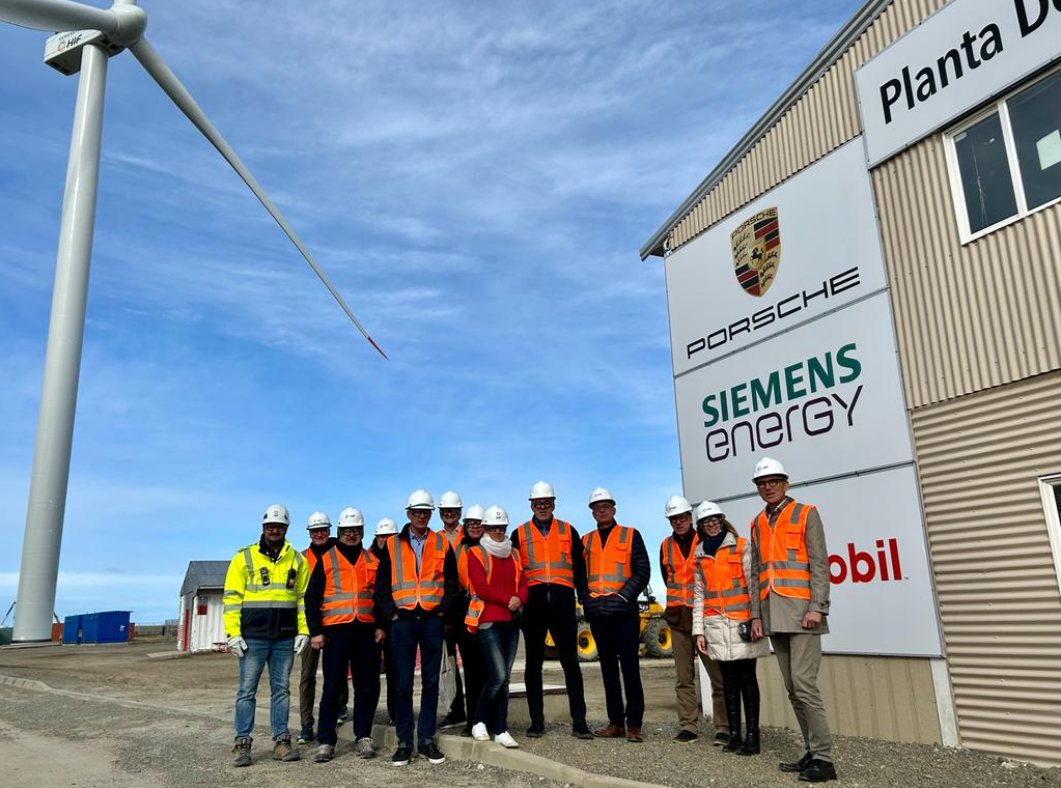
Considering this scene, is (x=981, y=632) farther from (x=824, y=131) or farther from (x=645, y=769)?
(x=824, y=131)

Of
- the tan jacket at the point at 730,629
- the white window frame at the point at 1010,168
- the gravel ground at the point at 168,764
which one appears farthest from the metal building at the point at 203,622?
the white window frame at the point at 1010,168

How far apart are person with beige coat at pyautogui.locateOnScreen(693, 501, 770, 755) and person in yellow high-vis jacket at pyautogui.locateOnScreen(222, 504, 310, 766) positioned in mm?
3323

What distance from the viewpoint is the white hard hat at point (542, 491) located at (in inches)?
292

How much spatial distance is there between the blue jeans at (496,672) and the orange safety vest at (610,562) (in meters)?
0.80

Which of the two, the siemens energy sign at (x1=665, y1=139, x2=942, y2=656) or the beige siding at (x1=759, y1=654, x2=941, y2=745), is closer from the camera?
the beige siding at (x1=759, y1=654, x2=941, y2=745)

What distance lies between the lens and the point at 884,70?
7.93 m

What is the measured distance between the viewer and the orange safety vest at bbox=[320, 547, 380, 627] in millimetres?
7000

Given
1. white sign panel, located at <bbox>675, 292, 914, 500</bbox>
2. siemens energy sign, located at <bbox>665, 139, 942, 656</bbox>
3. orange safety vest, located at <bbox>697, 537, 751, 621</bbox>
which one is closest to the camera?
orange safety vest, located at <bbox>697, 537, 751, 621</bbox>

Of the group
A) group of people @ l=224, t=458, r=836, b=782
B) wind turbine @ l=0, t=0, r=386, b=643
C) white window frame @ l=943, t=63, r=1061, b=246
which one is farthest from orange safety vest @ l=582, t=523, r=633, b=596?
wind turbine @ l=0, t=0, r=386, b=643

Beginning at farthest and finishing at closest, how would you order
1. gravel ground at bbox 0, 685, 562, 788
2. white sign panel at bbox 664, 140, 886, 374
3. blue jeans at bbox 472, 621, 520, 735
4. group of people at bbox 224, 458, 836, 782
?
white sign panel at bbox 664, 140, 886, 374 < blue jeans at bbox 472, 621, 520, 735 < group of people at bbox 224, 458, 836, 782 < gravel ground at bbox 0, 685, 562, 788

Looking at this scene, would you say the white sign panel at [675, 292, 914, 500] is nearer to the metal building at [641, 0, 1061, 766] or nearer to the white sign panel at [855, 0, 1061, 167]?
the metal building at [641, 0, 1061, 766]

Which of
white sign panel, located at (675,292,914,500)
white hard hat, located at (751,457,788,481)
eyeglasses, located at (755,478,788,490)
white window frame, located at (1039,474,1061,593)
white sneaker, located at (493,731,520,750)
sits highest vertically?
white sign panel, located at (675,292,914,500)

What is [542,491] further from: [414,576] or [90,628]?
[90,628]

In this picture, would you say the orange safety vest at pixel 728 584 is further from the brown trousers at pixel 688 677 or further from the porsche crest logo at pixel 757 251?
the porsche crest logo at pixel 757 251
